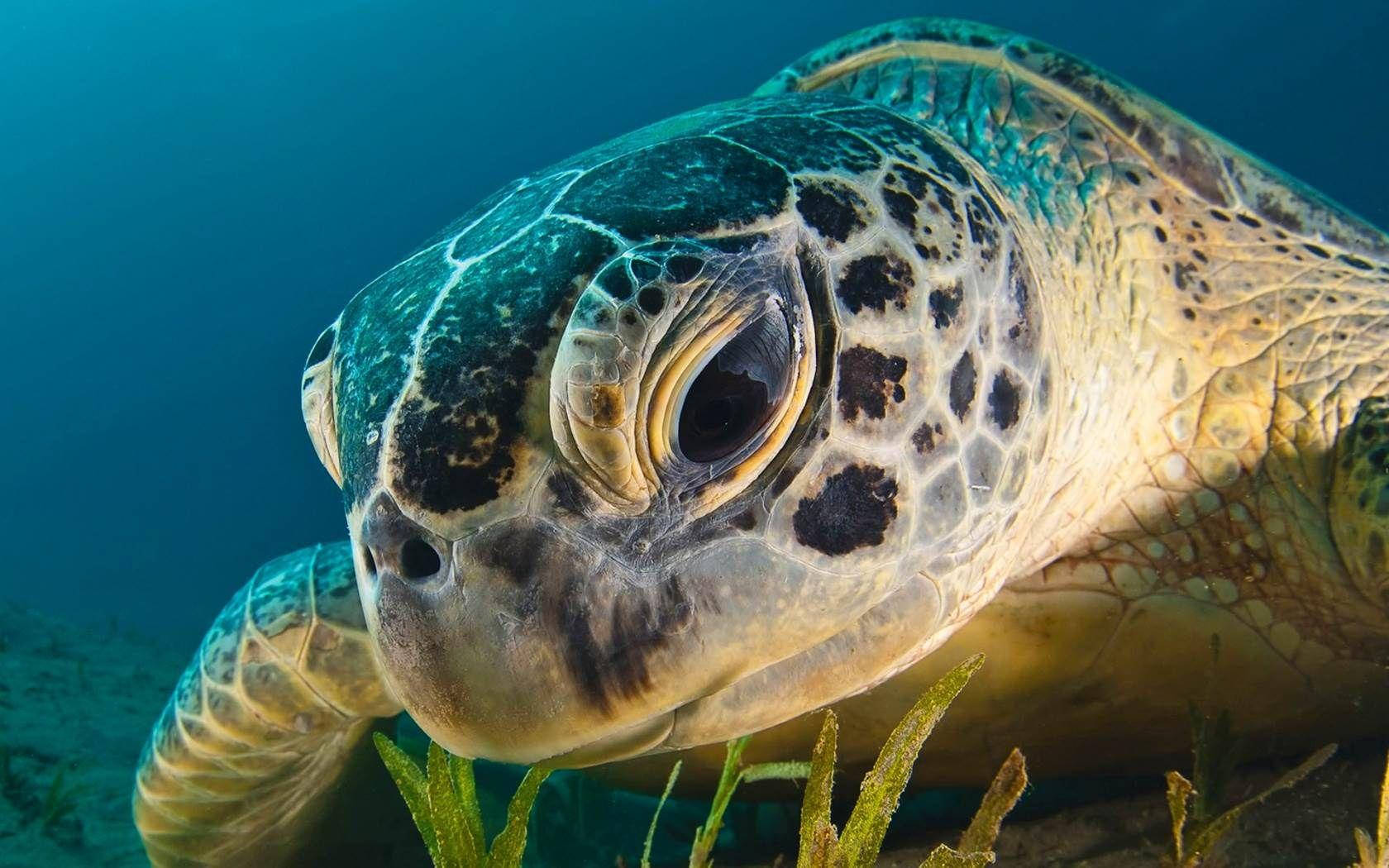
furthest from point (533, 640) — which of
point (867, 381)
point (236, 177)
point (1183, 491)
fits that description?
point (236, 177)

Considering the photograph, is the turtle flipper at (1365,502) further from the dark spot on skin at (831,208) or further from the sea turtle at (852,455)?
the dark spot on skin at (831,208)

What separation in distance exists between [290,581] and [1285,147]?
2101 inches

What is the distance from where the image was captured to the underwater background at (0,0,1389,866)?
59.8 m

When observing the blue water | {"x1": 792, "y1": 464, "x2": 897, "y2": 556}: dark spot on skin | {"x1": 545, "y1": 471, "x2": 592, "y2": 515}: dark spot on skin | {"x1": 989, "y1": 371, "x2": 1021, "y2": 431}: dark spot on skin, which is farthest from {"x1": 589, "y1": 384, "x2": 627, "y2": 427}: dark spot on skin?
the blue water

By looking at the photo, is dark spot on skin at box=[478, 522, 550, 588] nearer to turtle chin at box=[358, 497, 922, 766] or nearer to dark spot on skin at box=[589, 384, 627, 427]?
turtle chin at box=[358, 497, 922, 766]

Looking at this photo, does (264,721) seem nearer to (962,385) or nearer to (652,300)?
(652,300)

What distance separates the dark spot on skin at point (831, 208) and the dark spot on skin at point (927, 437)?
0.32 meters

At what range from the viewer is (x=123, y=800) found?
151 inches

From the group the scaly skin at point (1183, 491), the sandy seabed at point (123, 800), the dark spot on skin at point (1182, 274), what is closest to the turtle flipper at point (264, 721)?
the sandy seabed at point (123, 800)

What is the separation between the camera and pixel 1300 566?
1.98 m

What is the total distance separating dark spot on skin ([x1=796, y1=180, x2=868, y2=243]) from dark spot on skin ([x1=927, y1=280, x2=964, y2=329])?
17 centimetres

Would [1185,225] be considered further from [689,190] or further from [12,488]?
[12,488]

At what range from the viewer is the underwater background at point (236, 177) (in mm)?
59812

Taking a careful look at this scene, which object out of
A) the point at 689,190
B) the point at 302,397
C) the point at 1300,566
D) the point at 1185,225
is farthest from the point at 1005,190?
the point at 302,397
